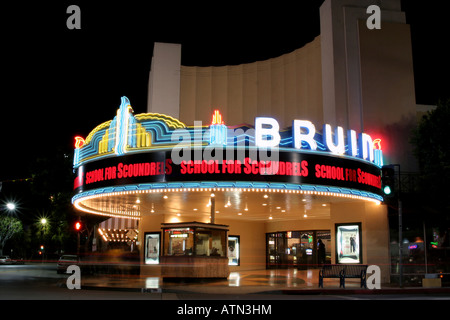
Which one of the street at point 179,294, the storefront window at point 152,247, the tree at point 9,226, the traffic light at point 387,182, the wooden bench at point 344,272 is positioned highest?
the traffic light at point 387,182

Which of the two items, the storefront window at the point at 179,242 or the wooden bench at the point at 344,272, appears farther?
the storefront window at the point at 179,242

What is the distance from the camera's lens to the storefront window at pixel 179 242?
22.6 metres

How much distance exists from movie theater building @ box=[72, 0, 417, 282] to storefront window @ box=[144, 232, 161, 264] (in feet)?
0.24

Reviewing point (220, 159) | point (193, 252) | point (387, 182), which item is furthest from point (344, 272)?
point (220, 159)

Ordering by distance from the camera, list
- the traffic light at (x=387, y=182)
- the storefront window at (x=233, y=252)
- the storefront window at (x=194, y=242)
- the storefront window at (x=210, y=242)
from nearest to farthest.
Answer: the traffic light at (x=387, y=182)
the storefront window at (x=194, y=242)
the storefront window at (x=210, y=242)
the storefront window at (x=233, y=252)

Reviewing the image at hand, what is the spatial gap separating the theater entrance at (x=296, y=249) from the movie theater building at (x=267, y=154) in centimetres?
9

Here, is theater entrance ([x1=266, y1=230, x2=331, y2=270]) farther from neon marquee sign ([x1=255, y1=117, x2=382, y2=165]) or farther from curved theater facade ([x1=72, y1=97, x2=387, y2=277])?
neon marquee sign ([x1=255, y1=117, x2=382, y2=165])

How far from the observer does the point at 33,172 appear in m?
48.4

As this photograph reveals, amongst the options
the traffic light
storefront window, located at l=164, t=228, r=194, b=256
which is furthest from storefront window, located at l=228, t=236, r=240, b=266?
the traffic light

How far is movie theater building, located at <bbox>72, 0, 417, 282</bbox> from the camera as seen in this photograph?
20672mm

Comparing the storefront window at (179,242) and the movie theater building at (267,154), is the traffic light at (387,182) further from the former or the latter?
the storefront window at (179,242)

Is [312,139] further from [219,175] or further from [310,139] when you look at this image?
[219,175]
